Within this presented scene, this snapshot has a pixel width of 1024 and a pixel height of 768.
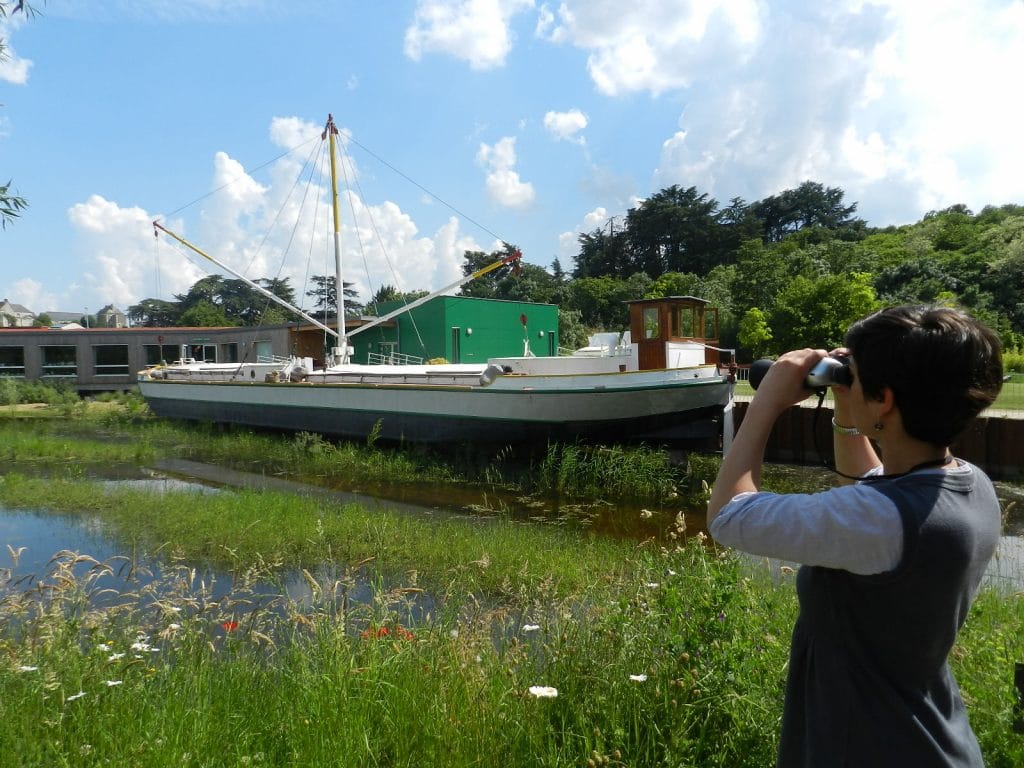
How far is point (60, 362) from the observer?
102ft

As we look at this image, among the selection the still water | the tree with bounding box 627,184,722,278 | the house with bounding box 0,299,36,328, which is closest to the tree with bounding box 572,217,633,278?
the tree with bounding box 627,184,722,278

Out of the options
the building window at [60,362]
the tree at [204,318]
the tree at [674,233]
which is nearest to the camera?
the building window at [60,362]

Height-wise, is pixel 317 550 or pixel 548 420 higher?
pixel 548 420

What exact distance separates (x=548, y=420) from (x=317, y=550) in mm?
6563

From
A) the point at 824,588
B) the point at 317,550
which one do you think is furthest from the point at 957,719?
the point at 317,550

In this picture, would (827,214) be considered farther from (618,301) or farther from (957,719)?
(957,719)

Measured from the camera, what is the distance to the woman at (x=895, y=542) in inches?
46.1

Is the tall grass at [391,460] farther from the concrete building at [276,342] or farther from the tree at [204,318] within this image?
the tree at [204,318]

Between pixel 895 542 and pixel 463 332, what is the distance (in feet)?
75.4

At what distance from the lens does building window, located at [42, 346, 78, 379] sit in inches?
1208

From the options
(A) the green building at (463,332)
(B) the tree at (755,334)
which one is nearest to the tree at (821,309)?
(B) the tree at (755,334)

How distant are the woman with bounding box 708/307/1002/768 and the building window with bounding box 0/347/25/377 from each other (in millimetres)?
36969

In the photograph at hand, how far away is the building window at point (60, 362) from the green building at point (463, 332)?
46.6 feet

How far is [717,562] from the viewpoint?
3.45 meters
